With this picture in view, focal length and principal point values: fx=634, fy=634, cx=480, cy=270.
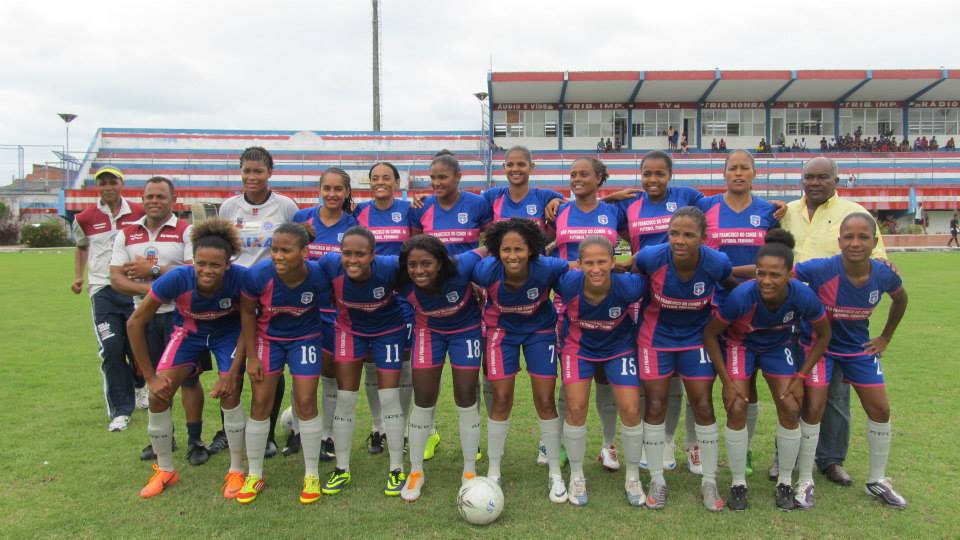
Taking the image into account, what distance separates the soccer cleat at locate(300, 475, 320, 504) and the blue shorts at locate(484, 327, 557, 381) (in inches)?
52.6

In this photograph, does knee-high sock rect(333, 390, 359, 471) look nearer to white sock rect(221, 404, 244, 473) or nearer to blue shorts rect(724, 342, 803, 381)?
white sock rect(221, 404, 244, 473)

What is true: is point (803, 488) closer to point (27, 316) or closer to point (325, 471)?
point (325, 471)

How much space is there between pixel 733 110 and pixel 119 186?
39854 mm

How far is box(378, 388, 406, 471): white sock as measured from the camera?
435cm

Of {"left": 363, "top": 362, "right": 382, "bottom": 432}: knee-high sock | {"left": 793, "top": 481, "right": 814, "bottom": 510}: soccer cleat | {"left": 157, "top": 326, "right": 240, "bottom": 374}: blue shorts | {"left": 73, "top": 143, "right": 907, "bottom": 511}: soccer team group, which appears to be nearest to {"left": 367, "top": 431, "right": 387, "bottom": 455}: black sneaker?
{"left": 363, "top": 362, "right": 382, "bottom": 432}: knee-high sock

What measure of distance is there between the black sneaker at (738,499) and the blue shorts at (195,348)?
3.38 metres

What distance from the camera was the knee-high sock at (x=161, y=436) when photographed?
14.1ft

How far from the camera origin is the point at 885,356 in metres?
7.73

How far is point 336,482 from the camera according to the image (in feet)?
13.9

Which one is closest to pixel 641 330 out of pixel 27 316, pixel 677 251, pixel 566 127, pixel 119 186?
pixel 677 251

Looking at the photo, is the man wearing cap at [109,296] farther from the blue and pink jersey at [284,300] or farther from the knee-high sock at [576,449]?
the knee-high sock at [576,449]

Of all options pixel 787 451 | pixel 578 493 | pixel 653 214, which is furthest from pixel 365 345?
pixel 787 451

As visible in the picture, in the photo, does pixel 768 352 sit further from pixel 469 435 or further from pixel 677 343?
pixel 469 435

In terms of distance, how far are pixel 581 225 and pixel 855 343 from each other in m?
1.95
